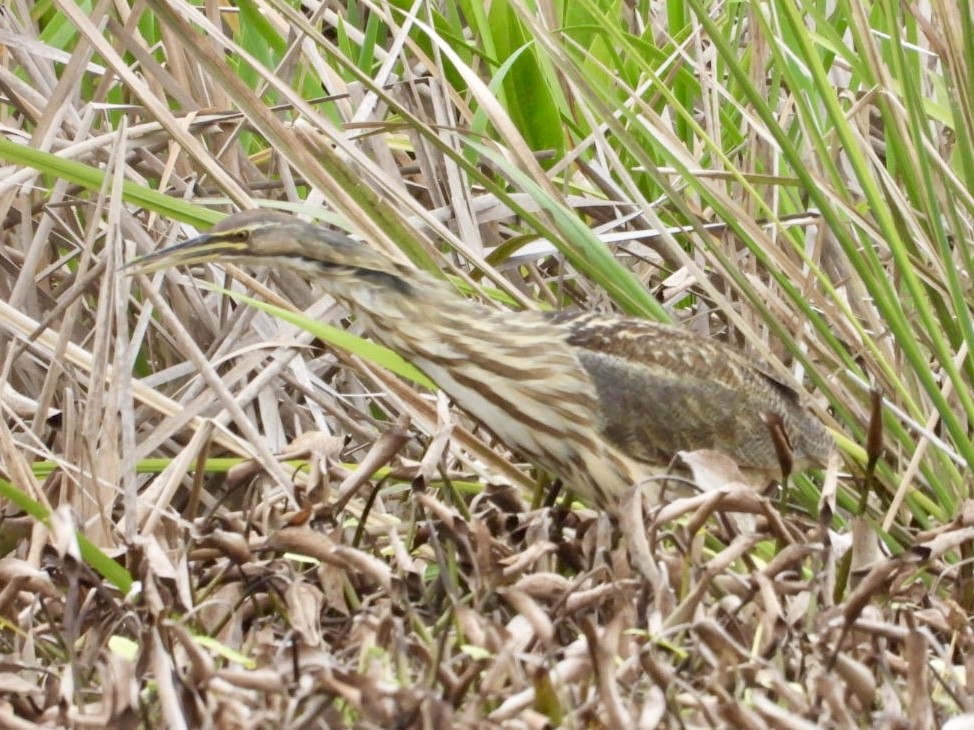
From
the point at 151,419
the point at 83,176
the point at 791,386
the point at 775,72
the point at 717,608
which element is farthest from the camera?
the point at 775,72

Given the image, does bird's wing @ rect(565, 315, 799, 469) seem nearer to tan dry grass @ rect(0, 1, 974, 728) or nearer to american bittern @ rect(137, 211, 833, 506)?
american bittern @ rect(137, 211, 833, 506)

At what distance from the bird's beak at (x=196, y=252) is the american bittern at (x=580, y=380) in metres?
0.13

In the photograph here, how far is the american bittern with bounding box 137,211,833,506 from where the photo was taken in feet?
6.75

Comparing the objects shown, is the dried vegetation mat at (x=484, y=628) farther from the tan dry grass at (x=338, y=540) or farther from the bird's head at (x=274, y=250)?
the bird's head at (x=274, y=250)

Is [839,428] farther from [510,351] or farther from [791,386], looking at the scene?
[510,351]

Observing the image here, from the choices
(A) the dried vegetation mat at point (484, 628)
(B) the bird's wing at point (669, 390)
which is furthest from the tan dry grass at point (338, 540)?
(B) the bird's wing at point (669, 390)

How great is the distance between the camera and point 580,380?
2.13m

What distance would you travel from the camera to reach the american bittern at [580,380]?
2.06 m

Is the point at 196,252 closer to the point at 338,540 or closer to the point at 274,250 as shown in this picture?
the point at 274,250

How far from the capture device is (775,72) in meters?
2.53

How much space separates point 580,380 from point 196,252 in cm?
50

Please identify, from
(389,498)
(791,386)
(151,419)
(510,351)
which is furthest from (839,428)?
(151,419)

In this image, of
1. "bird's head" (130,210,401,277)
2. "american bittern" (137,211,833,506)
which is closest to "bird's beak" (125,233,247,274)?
"bird's head" (130,210,401,277)

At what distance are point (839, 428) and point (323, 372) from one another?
0.71m
